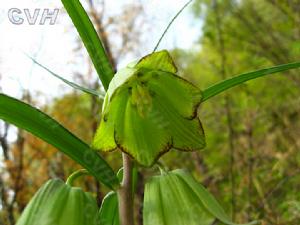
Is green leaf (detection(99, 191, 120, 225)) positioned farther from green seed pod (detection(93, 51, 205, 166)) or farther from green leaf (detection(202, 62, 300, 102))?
green leaf (detection(202, 62, 300, 102))

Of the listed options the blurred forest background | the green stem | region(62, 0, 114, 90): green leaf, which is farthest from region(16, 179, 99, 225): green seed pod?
the blurred forest background

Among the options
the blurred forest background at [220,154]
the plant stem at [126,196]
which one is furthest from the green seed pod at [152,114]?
the blurred forest background at [220,154]

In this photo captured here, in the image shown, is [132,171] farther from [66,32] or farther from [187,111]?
[66,32]

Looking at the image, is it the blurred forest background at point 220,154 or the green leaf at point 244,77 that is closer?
the green leaf at point 244,77

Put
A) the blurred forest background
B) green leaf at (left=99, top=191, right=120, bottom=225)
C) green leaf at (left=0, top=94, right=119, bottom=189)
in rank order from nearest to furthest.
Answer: green leaf at (left=0, top=94, right=119, bottom=189) → green leaf at (left=99, top=191, right=120, bottom=225) → the blurred forest background

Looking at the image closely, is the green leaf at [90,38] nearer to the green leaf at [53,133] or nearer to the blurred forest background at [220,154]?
the green leaf at [53,133]

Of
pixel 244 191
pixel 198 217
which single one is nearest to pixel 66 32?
pixel 244 191
